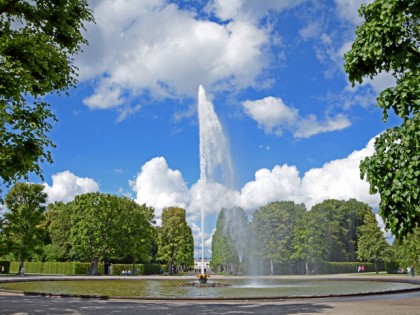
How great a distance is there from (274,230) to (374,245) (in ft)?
62.7

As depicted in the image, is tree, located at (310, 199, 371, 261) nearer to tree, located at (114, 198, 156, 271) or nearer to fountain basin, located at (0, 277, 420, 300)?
tree, located at (114, 198, 156, 271)

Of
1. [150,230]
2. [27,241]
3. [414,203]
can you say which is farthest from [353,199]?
[414,203]

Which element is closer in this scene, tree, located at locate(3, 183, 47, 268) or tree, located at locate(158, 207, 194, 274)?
tree, located at locate(3, 183, 47, 268)

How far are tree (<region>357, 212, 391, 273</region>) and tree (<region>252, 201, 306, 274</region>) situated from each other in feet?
45.1

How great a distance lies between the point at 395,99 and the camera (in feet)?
31.9

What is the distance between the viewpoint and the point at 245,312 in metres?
15.9

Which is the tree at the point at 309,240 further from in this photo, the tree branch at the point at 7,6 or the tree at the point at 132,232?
the tree branch at the point at 7,6

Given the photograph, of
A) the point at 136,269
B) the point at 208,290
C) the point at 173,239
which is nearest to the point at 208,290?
the point at 208,290

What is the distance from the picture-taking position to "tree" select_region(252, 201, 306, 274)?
80.7m

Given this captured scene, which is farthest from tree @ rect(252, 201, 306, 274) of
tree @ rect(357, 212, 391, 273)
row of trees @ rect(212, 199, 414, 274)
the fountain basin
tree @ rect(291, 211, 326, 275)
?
the fountain basin

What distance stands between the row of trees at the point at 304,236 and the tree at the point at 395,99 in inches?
2381

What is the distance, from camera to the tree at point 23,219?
61312 mm

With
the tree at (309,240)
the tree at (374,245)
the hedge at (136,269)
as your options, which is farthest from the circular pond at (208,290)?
the tree at (309,240)

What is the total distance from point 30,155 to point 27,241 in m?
52.8
